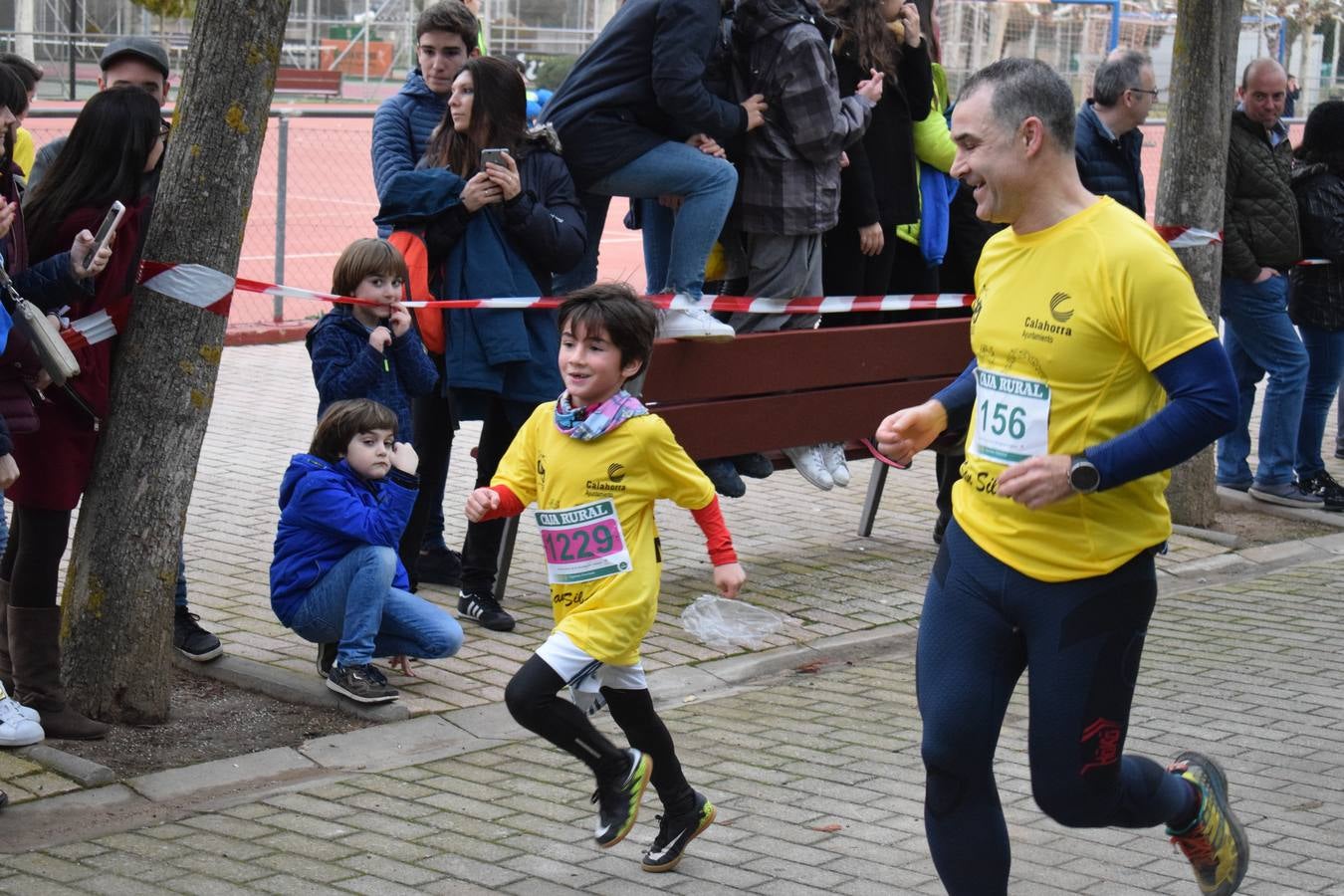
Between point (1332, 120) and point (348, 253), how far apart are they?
6044 mm

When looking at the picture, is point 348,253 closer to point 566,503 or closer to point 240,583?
point 240,583

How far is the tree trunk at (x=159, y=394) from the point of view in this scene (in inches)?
217

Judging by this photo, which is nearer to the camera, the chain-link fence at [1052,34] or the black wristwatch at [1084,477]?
the black wristwatch at [1084,477]

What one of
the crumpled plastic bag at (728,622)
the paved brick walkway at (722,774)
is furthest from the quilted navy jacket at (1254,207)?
the crumpled plastic bag at (728,622)

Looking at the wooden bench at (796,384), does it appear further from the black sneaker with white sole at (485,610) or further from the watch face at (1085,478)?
the watch face at (1085,478)

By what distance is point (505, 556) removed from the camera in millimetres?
7207

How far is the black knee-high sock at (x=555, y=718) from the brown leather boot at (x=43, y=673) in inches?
61.8

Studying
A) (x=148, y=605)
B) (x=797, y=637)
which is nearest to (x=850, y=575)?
(x=797, y=637)

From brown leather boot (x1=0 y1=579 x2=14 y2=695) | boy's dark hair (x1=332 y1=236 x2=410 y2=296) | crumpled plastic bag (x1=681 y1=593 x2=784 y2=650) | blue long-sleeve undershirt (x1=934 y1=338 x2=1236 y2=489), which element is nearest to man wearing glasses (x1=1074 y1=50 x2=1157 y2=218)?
crumpled plastic bag (x1=681 y1=593 x2=784 y2=650)

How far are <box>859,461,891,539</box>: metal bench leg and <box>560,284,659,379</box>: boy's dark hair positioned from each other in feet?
13.3

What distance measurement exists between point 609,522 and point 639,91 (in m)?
3.22

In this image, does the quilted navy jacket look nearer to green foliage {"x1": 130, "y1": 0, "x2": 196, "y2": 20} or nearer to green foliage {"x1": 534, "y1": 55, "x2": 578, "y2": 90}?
green foliage {"x1": 534, "y1": 55, "x2": 578, "y2": 90}

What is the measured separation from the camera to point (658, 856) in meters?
4.73

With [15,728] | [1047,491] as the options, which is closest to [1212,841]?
[1047,491]
